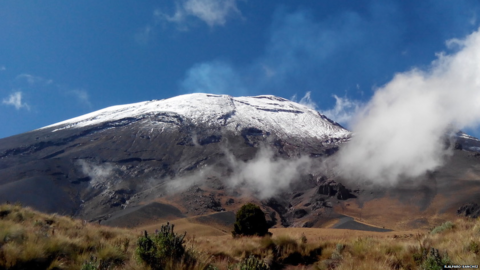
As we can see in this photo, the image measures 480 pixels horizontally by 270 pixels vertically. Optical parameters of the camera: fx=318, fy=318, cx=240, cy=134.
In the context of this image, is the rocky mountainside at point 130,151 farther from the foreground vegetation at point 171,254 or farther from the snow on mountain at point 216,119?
the foreground vegetation at point 171,254

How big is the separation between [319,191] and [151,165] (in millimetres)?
65570

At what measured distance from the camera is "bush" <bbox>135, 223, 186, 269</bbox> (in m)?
5.56

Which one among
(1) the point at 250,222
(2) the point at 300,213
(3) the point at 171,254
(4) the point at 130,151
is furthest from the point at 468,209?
(4) the point at 130,151

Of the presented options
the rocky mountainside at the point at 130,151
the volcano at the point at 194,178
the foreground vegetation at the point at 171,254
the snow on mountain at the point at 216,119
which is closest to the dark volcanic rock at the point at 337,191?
the volcano at the point at 194,178

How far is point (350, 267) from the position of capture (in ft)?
19.0

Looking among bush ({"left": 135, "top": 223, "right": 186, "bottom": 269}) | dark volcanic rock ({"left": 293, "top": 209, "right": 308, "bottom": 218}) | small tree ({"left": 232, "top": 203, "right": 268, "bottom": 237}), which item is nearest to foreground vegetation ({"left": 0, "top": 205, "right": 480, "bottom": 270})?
bush ({"left": 135, "top": 223, "right": 186, "bottom": 269})

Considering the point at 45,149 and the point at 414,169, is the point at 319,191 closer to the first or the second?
the point at 414,169

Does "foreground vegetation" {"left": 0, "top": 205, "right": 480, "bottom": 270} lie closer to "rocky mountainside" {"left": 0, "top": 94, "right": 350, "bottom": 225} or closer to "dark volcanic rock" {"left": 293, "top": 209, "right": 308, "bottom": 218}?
"rocky mountainside" {"left": 0, "top": 94, "right": 350, "bottom": 225}

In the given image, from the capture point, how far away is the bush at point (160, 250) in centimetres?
556

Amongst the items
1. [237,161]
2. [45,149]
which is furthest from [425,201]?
[45,149]

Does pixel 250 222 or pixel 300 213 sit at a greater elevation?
pixel 300 213

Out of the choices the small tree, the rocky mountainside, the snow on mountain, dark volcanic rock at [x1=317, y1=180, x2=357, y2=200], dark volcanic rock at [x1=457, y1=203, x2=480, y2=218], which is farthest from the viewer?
the snow on mountain

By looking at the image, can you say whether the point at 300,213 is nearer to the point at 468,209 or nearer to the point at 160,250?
the point at 468,209

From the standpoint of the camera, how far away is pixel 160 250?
5.77m
